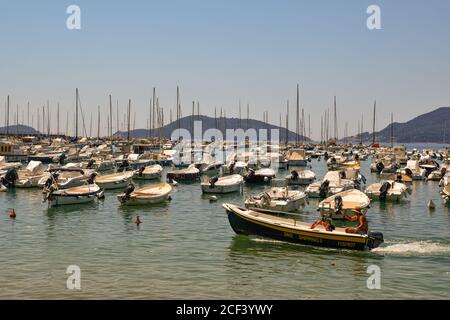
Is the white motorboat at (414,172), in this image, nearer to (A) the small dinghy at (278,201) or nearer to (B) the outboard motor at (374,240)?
(A) the small dinghy at (278,201)

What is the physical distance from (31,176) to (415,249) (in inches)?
1801

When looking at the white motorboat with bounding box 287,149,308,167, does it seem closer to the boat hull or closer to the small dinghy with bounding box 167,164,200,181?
the small dinghy with bounding box 167,164,200,181

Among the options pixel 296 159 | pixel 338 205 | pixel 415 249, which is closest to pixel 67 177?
pixel 338 205

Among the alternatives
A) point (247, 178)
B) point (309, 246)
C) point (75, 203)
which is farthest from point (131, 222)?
point (247, 178)

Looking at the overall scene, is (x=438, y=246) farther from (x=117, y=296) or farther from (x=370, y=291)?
(x=117, y=296)

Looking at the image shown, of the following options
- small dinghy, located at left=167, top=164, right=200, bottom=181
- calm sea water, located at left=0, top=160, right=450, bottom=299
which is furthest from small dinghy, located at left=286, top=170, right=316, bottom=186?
calm sea water, located at left=0, top=160, right=450, bottom=299

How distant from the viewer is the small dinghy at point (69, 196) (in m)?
42.5

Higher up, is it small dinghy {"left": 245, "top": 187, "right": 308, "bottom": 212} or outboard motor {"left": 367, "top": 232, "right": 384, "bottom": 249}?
small dinghy {"left": 245, "top": 187, "right": 308, "bottom": 212}

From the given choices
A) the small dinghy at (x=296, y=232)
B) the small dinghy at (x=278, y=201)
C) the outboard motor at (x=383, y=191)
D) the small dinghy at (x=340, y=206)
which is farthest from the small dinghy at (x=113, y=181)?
the small dinghy at (x=296, y=232)

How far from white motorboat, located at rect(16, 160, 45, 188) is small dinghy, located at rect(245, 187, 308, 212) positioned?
28786 millimetres

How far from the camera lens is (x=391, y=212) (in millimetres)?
41969

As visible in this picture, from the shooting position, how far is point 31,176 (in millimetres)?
59469

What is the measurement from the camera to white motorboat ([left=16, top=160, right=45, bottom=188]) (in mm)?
57019
